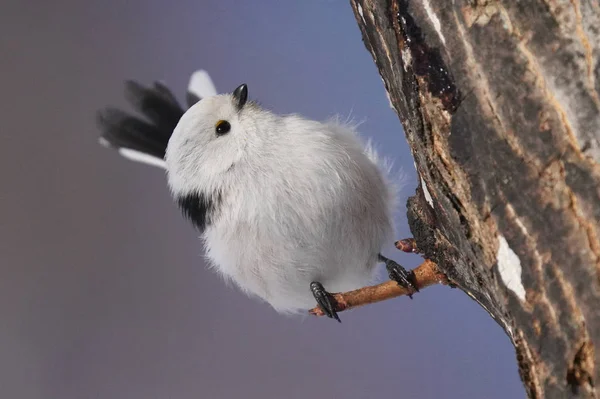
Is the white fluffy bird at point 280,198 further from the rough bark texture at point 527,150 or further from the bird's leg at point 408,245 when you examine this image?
the rough bark texture at point 527,150

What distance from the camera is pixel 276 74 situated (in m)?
1.06

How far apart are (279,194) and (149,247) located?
50 cm

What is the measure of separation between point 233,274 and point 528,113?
0.47m

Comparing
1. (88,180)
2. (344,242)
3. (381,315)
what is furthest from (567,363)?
(88,180)

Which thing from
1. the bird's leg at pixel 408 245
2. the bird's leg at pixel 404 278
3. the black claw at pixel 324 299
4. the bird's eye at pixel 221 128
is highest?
the bird's eye at pixel 221 128

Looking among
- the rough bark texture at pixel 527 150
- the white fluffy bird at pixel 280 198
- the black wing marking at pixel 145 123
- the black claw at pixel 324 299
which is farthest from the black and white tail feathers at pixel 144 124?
the rough bark texture at pixel 527 150

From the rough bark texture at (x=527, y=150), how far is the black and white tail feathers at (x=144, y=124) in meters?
0.49

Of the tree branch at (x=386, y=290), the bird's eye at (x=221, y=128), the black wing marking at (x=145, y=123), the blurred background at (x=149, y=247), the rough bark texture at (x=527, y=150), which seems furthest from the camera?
the blurred background at (x=149, y=247)

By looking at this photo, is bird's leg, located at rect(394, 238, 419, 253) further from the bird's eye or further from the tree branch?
the bird's eye

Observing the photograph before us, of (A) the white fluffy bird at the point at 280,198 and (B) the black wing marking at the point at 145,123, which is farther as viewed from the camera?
(B) the black wing marking at the point at 145,123

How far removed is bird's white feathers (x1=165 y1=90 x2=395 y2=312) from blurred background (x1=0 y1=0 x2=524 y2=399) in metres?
0.27

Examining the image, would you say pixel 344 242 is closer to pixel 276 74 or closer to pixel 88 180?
pixel 276 74

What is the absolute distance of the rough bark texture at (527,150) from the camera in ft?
1.13

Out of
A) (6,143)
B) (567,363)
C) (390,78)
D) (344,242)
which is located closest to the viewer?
(567,363)
